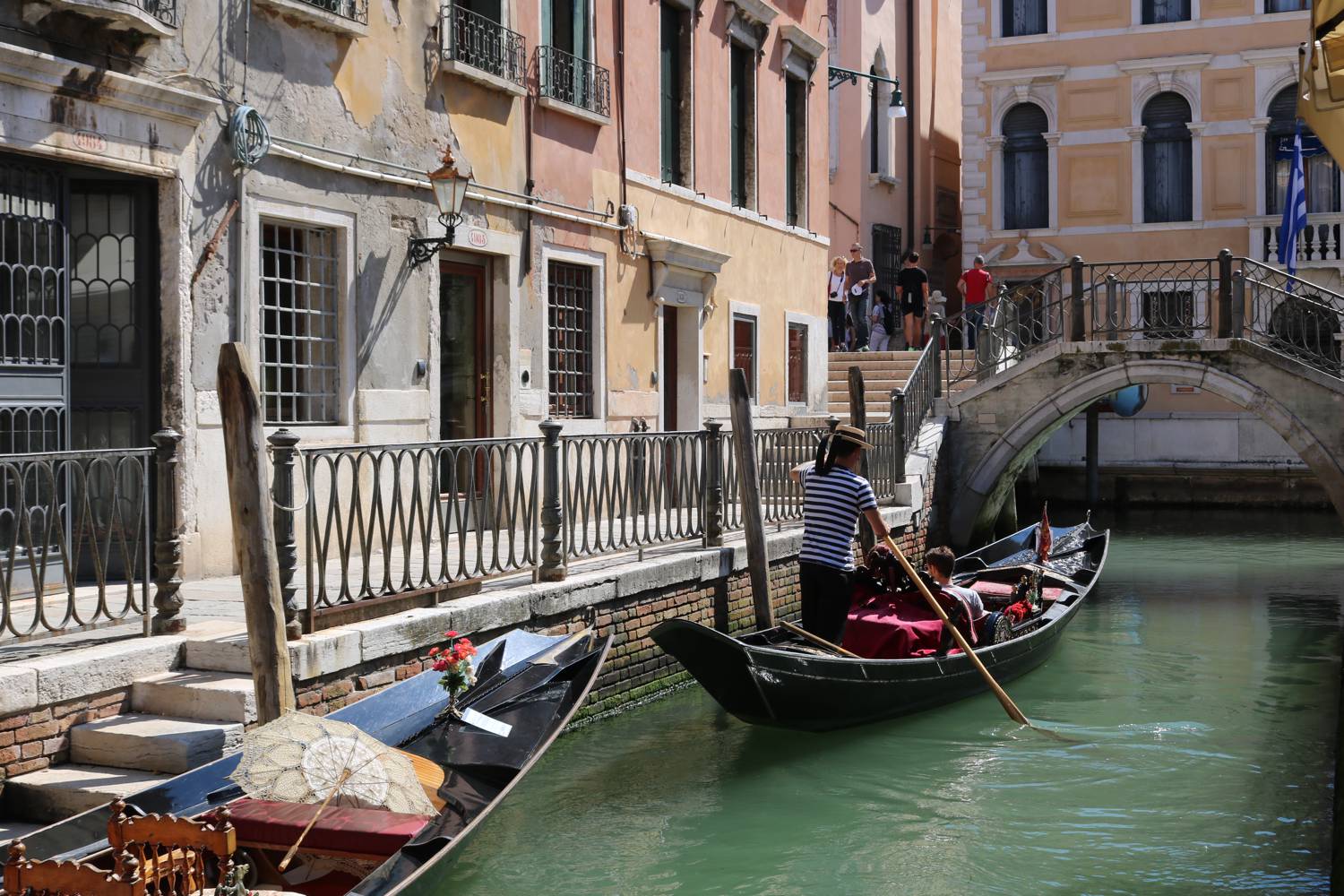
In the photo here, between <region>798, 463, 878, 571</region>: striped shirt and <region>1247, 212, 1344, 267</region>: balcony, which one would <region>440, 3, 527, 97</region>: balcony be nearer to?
<region>798, 463, 878, 571</region>: striped shirt

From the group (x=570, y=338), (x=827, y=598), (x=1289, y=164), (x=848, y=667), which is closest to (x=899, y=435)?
(x=570, y=338)

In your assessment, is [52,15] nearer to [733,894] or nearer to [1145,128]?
[733,894]

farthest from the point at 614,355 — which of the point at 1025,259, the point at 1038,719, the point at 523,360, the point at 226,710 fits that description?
the point at 1025,259

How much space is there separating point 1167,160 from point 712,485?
53.9 ft

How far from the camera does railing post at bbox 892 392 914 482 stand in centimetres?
1498

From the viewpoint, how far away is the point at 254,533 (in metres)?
6.09

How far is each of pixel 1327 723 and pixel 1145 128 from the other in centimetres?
1665

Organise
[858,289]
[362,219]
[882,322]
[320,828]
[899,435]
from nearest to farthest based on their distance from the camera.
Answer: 1. [320,828]
2. [362,219]
3. [899,435]
4. [858,289]
5. [882,322]

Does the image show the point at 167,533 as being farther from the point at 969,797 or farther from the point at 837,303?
the point at 837,303

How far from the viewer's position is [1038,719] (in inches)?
373

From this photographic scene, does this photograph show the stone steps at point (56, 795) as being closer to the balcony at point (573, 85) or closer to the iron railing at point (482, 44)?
the iron railing at point (482, 44)

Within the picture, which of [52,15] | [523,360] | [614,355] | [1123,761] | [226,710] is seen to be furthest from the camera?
[614,355]

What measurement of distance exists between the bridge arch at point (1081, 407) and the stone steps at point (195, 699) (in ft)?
38.9

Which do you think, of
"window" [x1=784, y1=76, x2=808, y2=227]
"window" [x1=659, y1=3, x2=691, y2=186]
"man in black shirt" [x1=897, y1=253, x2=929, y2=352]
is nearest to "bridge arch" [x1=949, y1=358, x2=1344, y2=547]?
"window" [x1=784, y1=76, x2=808, y2=227]
